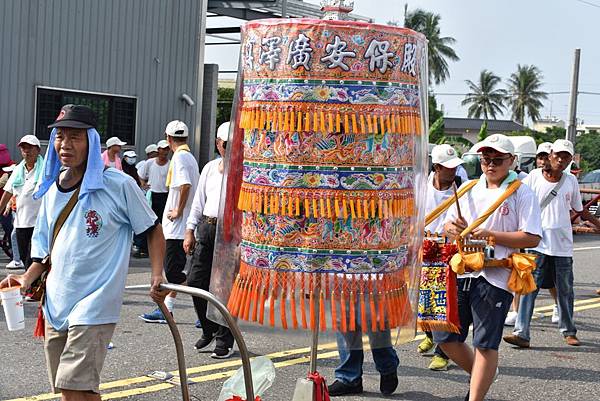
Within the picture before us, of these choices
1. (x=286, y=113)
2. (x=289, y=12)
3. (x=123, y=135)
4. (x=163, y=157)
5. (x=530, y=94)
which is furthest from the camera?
(x=530, y=94)

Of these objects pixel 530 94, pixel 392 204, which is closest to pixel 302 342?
pixel 392 204

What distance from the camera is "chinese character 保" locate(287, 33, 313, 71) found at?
410 cm

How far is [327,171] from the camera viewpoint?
13.6 feet

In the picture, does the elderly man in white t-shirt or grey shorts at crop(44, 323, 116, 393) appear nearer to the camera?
grey shorts at crop(44, 323, 116, 393)

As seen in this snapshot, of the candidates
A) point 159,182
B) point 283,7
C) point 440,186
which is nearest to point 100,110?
point 283,7

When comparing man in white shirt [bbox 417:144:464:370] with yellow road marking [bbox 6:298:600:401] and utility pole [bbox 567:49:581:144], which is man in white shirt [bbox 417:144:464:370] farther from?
utility pole [bbox 567:49:581:144]

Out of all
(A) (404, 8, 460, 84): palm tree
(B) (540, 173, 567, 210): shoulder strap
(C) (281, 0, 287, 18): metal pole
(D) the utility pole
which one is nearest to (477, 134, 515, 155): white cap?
(B) (540, 173, 567, 210): shoulder strap

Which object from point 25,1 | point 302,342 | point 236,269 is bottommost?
point 302,342

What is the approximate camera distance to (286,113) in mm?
4160

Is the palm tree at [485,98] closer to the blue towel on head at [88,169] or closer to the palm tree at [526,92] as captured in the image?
the palm tree at [526,92]

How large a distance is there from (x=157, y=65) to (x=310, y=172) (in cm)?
1575

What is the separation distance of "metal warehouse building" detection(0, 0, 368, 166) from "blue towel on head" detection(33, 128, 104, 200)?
39.8 feet

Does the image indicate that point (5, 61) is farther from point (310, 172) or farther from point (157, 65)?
point (310, 172)

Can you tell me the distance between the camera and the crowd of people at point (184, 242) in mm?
4656
